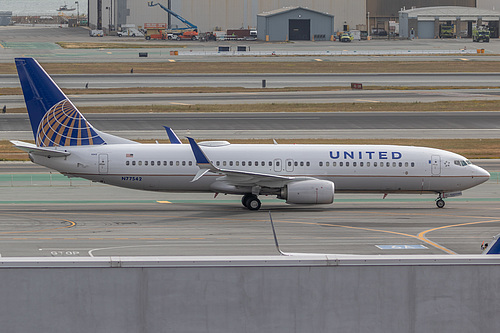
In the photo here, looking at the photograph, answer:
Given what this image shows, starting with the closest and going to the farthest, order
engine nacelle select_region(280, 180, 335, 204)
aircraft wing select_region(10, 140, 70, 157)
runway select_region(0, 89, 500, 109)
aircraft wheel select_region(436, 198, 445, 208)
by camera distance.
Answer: engine nacelle select_region(280, 180, 335, 204)
aircraft wing select_region(10, 140, 70, 157)
aircraft wheel select_region(436, 198, 445, 208)
runway select_region(0, 89, 500, 109)

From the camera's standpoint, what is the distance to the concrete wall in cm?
1559

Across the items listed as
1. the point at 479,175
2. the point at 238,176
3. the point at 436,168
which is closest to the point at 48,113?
the point at 238,176

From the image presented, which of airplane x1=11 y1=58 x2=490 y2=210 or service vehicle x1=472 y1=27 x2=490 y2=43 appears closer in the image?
airplane x1=11 y1=58 x2=490 y2=210

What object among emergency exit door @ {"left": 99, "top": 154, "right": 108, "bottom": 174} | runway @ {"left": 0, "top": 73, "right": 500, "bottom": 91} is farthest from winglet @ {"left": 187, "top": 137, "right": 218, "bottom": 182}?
runway @ {"left": 0, "top": 73, "right": 500, "bottom": 91}

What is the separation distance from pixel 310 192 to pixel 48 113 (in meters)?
15.9

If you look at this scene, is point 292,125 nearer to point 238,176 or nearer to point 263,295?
point 238,176

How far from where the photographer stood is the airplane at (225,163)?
1758 inches

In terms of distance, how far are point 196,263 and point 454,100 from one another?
85.8 metres

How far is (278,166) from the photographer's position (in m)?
45.3

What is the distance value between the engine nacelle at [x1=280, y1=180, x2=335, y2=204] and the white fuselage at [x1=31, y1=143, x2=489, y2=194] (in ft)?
5.22

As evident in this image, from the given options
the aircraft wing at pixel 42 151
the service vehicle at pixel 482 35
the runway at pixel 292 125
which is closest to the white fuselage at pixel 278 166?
the aircraft wing at pixel 42 151

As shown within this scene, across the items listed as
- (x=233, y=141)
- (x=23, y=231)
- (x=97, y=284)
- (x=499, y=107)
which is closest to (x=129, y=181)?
(x=23, y=231)

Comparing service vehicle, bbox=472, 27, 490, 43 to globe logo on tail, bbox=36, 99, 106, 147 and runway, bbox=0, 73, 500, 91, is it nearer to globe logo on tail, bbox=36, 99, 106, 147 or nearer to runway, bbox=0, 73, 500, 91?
runway, bbox=0, 73, 500, 91

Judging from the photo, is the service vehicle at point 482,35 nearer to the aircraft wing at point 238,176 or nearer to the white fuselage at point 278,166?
the white fuselage at point 278,166
